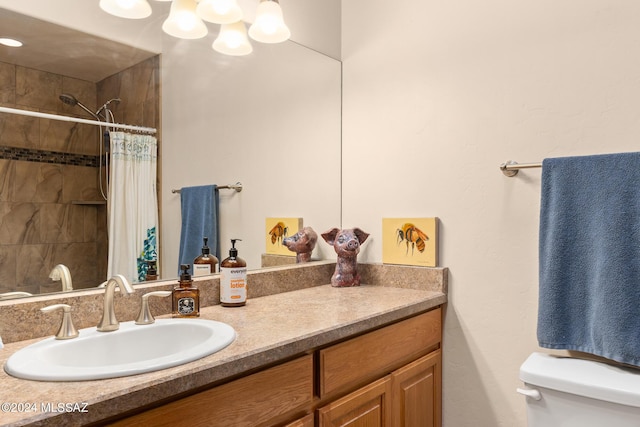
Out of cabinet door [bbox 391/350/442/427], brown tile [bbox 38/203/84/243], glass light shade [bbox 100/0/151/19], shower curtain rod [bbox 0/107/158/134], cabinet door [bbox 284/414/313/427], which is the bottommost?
cabinet door [bbox 391/350/442/427]

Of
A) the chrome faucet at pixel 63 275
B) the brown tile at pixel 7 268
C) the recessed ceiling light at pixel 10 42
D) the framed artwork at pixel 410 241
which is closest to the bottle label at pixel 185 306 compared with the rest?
the chrome faucet at pixel 63 275

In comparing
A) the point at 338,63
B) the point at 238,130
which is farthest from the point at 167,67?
the point at 338,63

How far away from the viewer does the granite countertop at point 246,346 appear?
73 centimetres

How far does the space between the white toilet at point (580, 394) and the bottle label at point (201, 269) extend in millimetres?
1061

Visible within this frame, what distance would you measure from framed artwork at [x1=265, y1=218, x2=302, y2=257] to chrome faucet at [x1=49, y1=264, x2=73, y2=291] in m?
0.80

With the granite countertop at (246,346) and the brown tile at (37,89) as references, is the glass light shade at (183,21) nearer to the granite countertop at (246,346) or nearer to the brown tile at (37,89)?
the brown tile at (37,89)

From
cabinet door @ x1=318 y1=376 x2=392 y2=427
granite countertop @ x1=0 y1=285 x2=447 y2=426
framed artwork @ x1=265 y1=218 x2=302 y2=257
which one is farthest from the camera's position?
framed artwork @ x1=265 y1=218 x2=302 y2=257

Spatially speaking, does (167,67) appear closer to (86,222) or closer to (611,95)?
(86,222)

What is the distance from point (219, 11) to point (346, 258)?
41.6 inches

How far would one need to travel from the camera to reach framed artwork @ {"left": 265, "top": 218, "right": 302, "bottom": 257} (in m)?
1.90

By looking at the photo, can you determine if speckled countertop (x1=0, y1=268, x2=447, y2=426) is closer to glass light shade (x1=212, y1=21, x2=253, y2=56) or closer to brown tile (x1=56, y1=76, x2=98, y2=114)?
brown tile (x1=56, y1=76, x2=98, y2=114)

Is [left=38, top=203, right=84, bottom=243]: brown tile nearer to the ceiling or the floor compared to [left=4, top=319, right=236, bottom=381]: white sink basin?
nearer to the ceiling

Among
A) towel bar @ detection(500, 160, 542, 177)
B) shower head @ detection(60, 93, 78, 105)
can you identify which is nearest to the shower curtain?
shower head @ detection(60, 93, 78, 105)

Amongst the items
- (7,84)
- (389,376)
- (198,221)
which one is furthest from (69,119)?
(389,376)
